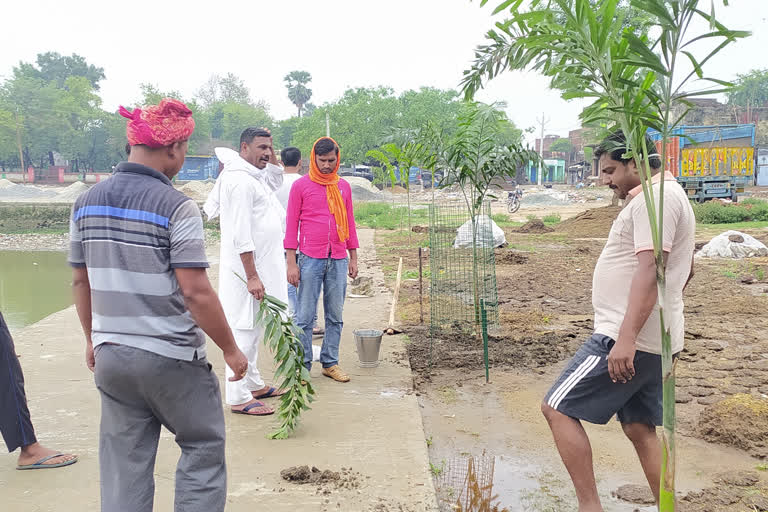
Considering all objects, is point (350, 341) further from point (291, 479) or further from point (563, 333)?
point (291, 479)

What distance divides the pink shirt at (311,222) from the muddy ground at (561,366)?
1.43m

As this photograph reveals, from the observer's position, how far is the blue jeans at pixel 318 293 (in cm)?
481

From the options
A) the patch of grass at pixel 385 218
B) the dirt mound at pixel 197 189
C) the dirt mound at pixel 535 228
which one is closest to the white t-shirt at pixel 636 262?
the dirt mound at pixel 535 228

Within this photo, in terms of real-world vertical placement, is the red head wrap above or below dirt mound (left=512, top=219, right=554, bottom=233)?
above

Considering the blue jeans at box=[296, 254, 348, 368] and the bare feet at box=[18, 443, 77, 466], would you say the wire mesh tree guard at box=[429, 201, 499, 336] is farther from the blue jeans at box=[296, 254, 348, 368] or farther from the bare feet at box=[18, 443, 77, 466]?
the bare feet at box=[18, 443, 77, 466]

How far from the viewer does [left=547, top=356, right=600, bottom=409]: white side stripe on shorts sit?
8.93ft

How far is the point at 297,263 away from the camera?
526 cm

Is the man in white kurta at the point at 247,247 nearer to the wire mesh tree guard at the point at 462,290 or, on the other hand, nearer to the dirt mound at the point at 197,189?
the wire mesh tree guard at the point at 462,290

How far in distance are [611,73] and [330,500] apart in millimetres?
2324

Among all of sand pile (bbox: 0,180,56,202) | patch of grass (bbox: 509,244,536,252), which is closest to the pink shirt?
patch of grass (bbox: 509,244,536,252)

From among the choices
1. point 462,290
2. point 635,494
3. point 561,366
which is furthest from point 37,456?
point 462,290

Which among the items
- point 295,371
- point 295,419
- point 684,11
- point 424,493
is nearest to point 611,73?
point 684,11

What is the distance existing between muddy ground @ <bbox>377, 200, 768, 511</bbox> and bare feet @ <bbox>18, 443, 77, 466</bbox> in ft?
7.05

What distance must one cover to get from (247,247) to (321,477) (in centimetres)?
151
